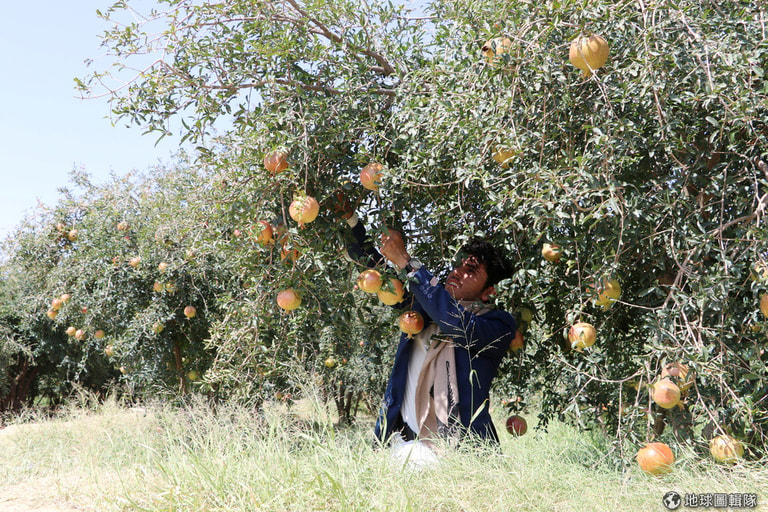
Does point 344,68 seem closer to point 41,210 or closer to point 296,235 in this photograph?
point 296,235

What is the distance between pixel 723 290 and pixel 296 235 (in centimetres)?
157

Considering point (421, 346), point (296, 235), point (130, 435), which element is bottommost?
point (130, 435)

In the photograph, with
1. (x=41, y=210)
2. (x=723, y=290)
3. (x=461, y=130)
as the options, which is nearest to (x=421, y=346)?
(x=461, y=130)

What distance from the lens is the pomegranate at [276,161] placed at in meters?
2.24

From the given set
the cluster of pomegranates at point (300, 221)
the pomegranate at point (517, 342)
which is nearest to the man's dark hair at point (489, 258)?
the pomegranate at point (517, 342)

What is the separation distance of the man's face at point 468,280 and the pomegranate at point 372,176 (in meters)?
0.68

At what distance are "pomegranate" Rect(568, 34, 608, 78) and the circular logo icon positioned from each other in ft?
4.60

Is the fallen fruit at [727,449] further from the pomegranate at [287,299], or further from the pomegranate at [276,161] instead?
the pomegranate at [276,161]

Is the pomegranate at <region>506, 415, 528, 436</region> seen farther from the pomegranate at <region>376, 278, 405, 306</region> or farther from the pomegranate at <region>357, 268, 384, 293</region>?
the pomegranate at <region>357, 268, 384, 293</region>

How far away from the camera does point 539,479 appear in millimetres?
2041

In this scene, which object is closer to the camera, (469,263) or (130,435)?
(469,263)

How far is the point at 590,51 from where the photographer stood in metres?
1.86

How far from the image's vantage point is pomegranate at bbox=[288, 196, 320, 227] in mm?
2252

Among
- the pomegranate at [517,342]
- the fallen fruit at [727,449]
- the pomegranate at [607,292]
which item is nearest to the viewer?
the fallen fruit at [727,449]
